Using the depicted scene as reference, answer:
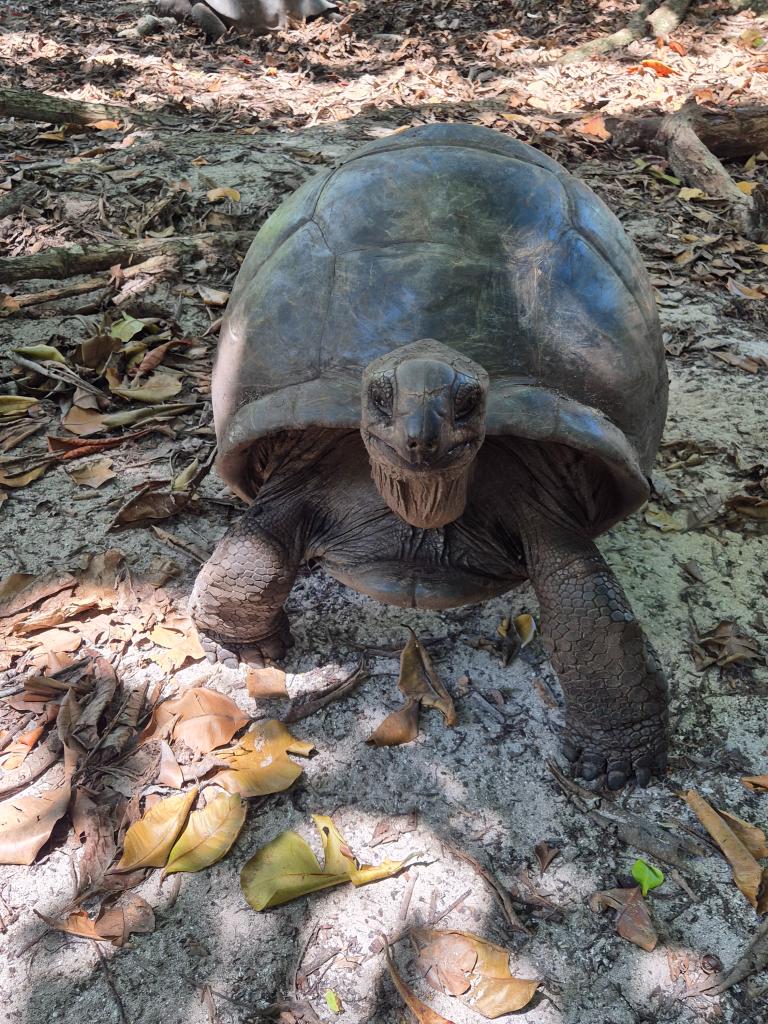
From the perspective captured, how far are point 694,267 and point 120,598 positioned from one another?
389cm

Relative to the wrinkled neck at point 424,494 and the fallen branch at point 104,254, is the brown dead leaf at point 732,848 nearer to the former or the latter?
the wrinkled neck at point 424,494

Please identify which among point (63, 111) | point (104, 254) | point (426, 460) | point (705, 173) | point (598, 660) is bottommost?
point (104, 254)

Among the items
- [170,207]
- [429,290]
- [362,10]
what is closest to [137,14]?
[362,10]

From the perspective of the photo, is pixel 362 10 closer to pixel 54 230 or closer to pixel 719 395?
pixel 54 230

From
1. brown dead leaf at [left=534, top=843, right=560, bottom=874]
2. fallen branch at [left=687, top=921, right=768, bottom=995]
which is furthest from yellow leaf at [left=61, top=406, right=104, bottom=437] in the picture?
fallen branch at [left=687, top=921, right=768, bottom=995]

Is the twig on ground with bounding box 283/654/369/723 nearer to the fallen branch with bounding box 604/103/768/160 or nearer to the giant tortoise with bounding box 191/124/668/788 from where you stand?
the giant tortoise with bounding box 191/124/668/788

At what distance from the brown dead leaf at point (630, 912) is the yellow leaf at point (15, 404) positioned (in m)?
3.09

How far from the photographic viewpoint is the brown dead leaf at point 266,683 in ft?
8.85

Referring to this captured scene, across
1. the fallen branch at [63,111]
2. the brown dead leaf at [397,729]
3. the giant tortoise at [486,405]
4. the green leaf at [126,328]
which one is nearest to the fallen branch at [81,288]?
the green leaf at [126,328]

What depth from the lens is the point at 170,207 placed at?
17.2 feet

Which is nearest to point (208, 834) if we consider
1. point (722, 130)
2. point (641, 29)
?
point (722, 130)

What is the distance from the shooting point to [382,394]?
1.93 m

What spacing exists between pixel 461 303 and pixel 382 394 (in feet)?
1.46

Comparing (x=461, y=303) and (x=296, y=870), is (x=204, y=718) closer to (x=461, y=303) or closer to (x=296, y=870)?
(x=296, y=870)
